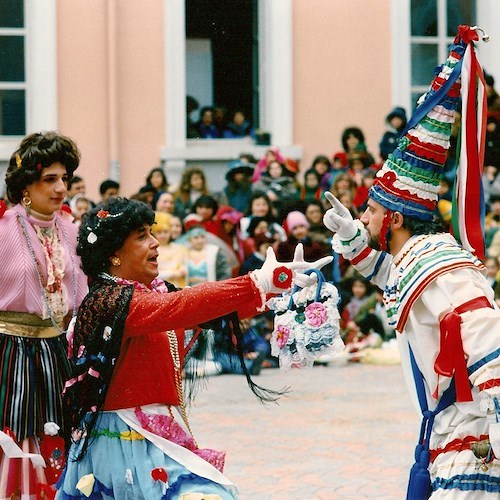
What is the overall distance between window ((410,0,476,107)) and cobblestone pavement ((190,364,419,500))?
484cm

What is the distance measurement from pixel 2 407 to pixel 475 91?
2.31 m

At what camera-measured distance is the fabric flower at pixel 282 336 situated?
4.78 metres

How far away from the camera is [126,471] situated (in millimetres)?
4648

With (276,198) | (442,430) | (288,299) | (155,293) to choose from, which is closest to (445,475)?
(442,430)

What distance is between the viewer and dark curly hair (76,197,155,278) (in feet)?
15.7

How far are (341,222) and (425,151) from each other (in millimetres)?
430

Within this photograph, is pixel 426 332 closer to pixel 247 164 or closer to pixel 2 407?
pixel 2 407

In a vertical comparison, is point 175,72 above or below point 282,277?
above

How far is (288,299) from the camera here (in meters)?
4.84

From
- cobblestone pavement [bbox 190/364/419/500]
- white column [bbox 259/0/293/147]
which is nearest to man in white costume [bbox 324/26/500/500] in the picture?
cobblestone pavement [bbox 190/364/419/500]

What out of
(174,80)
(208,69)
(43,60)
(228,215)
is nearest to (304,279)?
(228,215)

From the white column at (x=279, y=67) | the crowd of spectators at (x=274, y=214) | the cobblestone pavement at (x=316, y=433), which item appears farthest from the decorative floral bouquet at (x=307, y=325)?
the white column at (x=279, y=67)

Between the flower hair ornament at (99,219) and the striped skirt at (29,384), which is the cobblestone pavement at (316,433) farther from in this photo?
the flower hair ornament at (99,219)

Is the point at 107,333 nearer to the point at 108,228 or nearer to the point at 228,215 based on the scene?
the point at 108,228
